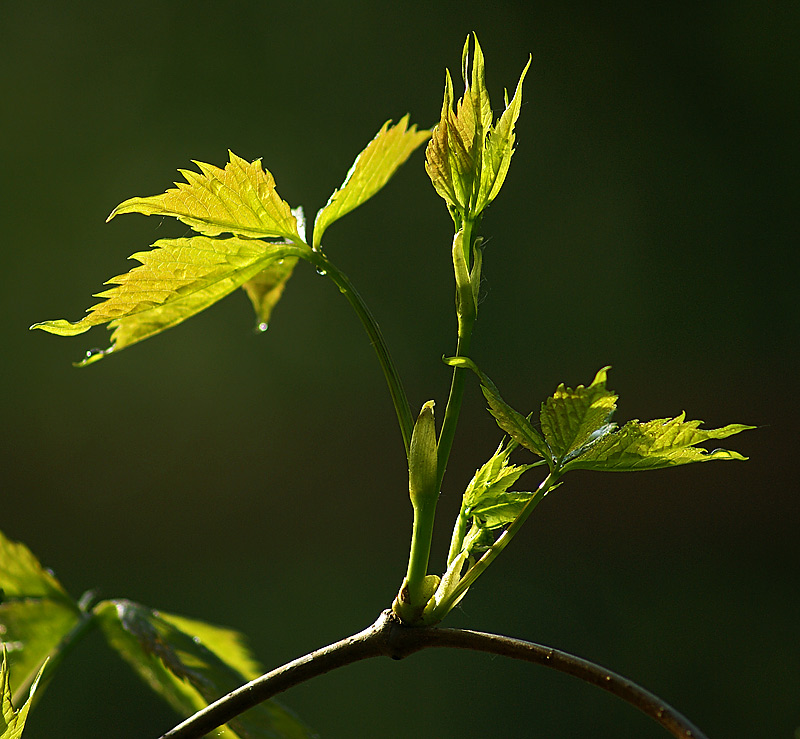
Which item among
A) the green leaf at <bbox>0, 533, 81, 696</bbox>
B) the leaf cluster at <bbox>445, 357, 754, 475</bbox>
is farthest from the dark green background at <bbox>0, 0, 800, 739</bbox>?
the leaf cluster at <bbox>445, 357, 754, 475</bbox>

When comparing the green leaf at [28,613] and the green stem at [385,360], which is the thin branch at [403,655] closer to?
the green stem at [385,360]

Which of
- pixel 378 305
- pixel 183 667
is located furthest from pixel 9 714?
pixel 378 305

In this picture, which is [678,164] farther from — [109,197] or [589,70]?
[109,197]

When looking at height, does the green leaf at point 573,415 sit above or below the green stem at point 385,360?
below

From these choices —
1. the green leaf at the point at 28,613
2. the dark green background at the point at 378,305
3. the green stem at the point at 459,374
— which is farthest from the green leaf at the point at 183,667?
the dark green background at the point at 378,305

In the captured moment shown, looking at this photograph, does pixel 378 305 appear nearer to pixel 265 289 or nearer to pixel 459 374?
pixel 265 289

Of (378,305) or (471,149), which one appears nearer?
(471,149)

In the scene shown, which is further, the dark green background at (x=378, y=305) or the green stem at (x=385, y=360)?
the dark green background at (x=378, y=305)
